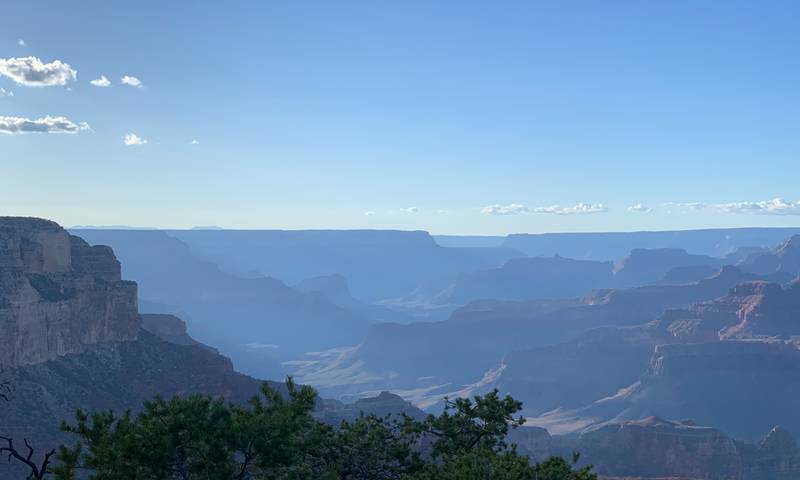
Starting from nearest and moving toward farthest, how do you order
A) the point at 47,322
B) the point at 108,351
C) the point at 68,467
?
1. the point at 68,467
2. the point at 47,322
3. the point at 108,351

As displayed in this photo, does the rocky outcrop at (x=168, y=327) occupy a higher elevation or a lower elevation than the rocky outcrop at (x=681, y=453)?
higher

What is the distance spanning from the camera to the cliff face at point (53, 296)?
6153 centimetres

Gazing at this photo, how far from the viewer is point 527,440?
98875 mm

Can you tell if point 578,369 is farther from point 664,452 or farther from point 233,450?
point 233,450

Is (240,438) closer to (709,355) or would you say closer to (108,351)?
(108,351)

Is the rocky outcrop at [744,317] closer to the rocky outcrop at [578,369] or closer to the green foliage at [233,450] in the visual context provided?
the rocky outcrop at [578,369]

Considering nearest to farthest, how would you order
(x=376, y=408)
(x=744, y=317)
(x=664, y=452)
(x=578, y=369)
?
(x=664, y=452) < (x=376, y=408) < (x=744, y=317) < (x=578, y=369)

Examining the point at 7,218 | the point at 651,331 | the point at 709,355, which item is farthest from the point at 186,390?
the point at 651,331

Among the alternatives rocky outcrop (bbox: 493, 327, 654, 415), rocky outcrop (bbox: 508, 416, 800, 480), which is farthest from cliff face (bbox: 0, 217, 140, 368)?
rocky outcrop (bbox: 493, 327, 654, 415)

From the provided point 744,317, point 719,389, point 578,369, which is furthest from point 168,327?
point 744,317

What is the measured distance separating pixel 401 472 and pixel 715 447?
77.1 metres

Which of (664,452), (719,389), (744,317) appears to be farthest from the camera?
(744,317)

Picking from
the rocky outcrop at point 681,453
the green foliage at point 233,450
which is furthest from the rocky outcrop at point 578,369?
the green foliage at point 233,450

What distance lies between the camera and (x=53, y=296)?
226ft
